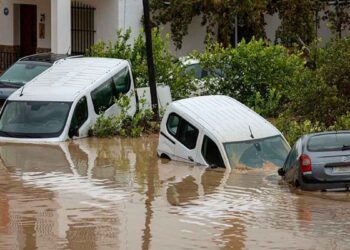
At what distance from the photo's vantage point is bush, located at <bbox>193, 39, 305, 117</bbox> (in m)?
25.1

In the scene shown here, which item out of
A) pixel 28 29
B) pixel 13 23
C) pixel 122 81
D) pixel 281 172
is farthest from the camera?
pixel 28 29

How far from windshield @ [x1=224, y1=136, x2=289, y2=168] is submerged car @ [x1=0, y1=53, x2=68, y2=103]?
9804 mm

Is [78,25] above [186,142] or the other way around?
above

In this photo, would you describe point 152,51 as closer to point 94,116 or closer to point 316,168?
point 94,116

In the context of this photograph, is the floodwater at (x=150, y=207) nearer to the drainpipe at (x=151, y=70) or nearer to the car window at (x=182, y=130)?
the car window at (x=182, y=130)

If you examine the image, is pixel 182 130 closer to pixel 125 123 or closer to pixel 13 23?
pixel 125 123

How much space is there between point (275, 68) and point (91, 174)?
9986 millimetres

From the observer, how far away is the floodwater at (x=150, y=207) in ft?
36.7

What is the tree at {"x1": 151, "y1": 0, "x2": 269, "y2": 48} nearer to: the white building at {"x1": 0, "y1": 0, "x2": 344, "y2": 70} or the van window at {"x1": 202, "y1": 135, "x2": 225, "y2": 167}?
the white building at {"x1": 0, "y1": 0, "x2": 344, "y2": 70}

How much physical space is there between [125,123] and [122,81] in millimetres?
1210

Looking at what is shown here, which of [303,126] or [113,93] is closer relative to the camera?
[303,126]

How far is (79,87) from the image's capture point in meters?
21.4

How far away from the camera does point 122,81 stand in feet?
75.7

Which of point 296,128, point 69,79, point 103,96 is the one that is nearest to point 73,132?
point 69,79
